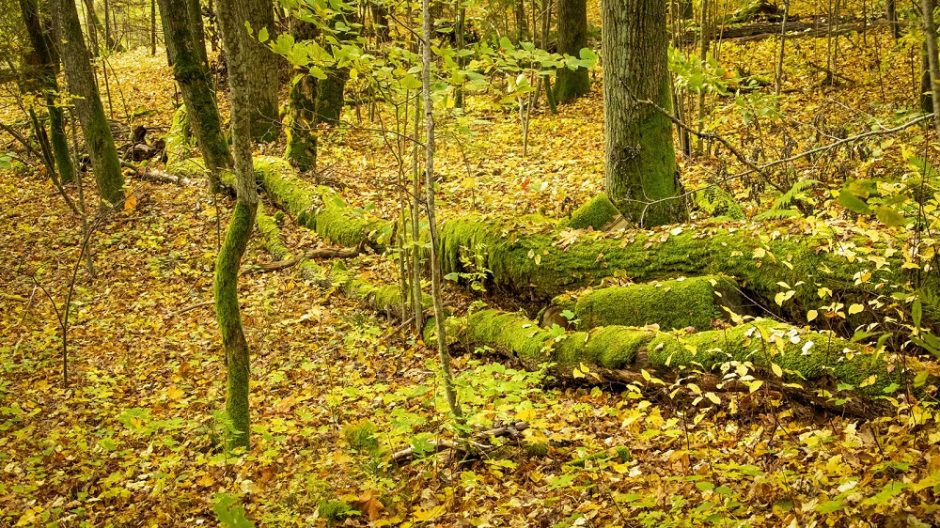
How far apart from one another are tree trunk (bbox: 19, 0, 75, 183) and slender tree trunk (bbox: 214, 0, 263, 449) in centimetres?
1047

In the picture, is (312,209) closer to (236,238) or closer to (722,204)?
(236,238)

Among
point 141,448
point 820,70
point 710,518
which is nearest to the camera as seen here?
point 710,518

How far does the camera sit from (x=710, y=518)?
3.51 meters

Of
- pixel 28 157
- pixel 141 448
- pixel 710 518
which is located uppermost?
pixel 28 157

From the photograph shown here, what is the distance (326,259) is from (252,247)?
5.49 feet

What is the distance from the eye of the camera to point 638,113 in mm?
7441

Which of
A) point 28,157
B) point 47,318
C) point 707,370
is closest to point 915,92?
point 707,370

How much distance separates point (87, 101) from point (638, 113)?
10.3 meters

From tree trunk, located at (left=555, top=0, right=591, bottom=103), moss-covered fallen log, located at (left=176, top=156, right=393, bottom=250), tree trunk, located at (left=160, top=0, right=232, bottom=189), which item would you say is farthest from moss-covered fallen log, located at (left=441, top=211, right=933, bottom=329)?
tree trunk, located at (left=555, top=0, right=591, bottom=103)

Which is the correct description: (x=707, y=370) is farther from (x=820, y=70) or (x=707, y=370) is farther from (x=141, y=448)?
(x=820, y=70)

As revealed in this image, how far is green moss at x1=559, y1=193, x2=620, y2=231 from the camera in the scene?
8016 millimetres

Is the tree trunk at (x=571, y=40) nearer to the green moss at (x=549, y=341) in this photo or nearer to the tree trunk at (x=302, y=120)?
the tree trunk at (x=302, y=120)

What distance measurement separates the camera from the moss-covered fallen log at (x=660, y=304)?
19.8 ft

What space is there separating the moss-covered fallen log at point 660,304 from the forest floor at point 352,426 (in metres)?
0.80
